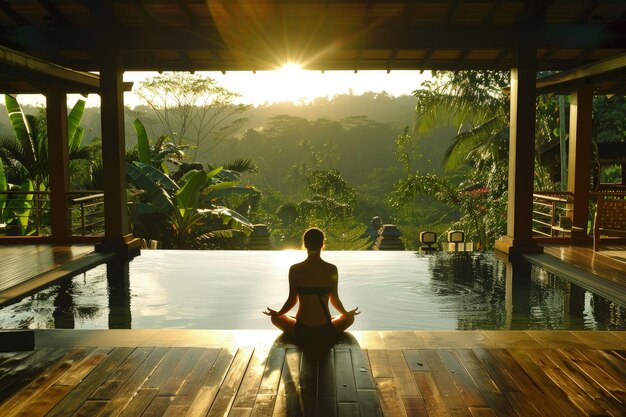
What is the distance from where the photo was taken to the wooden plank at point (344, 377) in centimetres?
357

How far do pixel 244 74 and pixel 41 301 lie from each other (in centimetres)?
596

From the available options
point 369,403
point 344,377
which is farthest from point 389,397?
point 344,377

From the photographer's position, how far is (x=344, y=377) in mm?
3877

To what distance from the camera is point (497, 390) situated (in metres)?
3.65

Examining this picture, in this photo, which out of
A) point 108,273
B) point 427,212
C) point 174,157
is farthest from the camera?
point 427,212

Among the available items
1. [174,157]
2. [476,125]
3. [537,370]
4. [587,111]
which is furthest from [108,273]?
[476,125]

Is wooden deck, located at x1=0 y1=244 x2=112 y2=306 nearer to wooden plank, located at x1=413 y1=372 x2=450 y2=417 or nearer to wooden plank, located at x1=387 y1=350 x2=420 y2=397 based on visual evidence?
wooden plank, located at x1=387 y1=350 x2=420 y2=397

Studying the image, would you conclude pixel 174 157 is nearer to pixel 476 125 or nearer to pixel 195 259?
pixel 195 259

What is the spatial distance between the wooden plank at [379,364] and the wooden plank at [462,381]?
403mm

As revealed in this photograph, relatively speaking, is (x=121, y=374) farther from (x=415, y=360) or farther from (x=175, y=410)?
(x=415, y=360)

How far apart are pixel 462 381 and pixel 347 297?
3443mm

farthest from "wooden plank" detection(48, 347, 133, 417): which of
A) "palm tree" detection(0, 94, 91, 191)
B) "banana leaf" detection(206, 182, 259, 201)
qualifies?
"banana leaf" detection(206, 182, 259, 201)

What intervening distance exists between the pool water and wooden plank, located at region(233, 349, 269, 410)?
1.79m

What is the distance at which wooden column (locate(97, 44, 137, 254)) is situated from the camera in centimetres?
950
